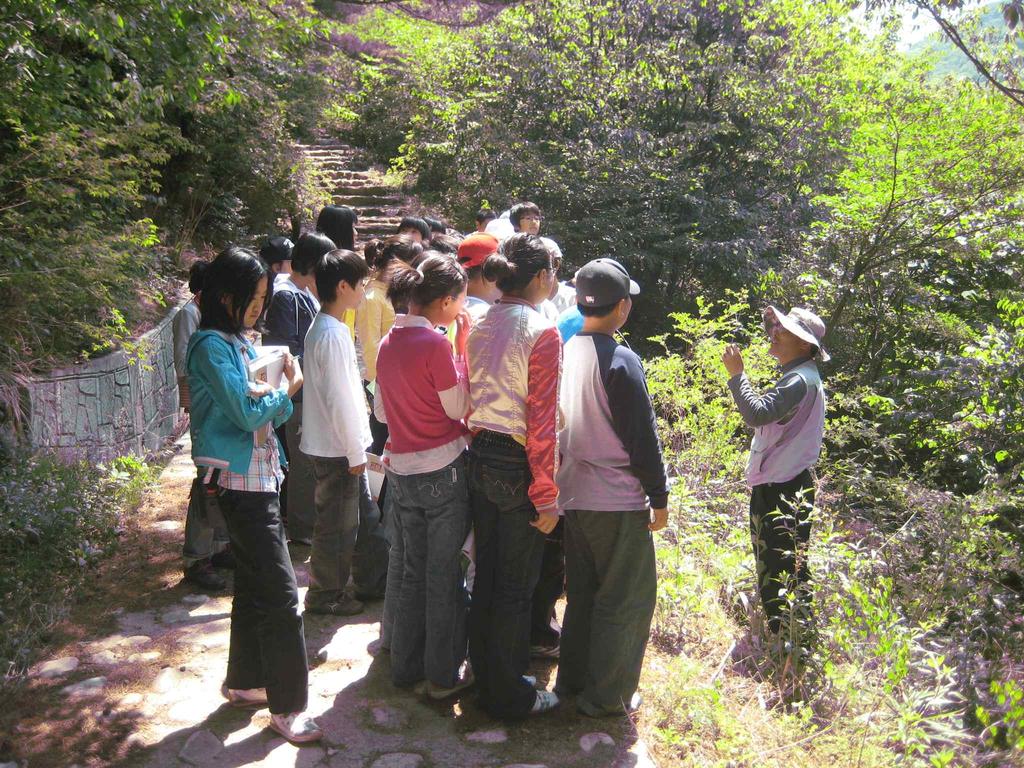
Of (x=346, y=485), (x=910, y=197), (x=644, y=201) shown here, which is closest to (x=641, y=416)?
(x=346, y=485)

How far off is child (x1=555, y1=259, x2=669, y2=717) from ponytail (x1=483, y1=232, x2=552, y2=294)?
7.2 inches

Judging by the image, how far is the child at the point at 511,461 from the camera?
3230 millimetres

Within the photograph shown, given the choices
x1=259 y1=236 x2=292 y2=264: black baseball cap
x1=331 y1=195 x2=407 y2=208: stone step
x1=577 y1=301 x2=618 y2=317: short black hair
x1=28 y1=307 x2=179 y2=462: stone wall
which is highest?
x1=331 y1=195 x2=407 y2=208: stone step

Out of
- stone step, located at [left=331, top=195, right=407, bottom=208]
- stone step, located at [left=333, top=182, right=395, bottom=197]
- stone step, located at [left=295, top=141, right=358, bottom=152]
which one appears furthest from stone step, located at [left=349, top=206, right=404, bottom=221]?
stone step, located at [left=295, top=141, right=358, bottom=152]

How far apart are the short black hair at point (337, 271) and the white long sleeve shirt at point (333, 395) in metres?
0.14

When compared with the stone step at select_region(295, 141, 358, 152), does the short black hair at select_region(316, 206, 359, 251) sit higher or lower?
lower

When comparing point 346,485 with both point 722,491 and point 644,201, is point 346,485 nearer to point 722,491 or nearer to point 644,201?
point 722,491

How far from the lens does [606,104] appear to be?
39.1ft

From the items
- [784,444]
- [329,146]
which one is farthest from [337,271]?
[329,146]

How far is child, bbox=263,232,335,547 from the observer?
517cm

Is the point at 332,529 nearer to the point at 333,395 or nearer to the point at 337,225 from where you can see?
the point at 333,395

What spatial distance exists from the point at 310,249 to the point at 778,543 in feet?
9.80

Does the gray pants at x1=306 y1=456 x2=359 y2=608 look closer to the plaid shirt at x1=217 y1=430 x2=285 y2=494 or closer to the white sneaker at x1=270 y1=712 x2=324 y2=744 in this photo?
the plaid shirt at x1=217 y1=430 x2=285 y2=494

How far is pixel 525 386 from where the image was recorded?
325 centimetres
